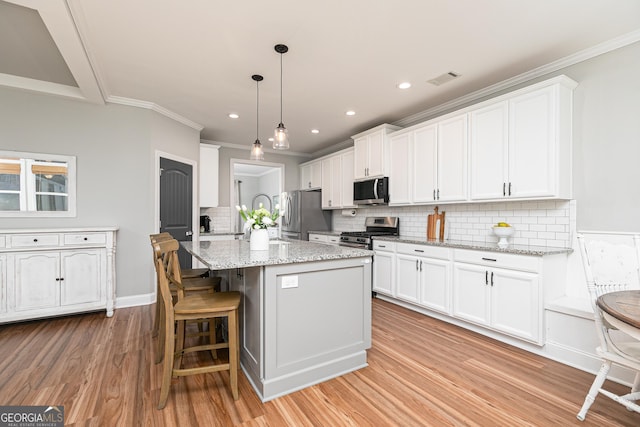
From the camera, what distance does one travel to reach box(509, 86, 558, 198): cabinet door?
2.72 metres

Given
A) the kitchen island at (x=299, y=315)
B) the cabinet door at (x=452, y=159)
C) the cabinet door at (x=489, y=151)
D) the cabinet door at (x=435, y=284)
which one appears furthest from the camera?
the cabinet door at (x=452, y=159)

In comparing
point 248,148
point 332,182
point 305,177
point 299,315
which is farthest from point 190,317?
point 305,177

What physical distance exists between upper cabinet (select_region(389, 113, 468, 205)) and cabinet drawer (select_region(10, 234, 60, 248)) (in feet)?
13.5

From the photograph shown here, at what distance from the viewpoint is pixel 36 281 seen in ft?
10.6

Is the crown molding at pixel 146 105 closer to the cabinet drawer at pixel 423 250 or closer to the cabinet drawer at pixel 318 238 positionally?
the cabinet drawer at pixel 318 238

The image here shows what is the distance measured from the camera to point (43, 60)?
3.01 meters

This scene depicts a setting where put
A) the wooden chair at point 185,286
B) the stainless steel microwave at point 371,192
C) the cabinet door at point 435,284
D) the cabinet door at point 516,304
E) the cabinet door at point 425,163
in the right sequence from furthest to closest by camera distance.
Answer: the stainless steel microwave at point 371,192
the cabinet door at point 425,163
the cabinet door at point 435,284
the cabinet door at point 516,304
the wooden chair at point 185,286

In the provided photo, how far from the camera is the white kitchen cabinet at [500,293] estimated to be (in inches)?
102

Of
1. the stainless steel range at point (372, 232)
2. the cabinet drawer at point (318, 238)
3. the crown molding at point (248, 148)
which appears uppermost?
the crown molding at point (248, 148)

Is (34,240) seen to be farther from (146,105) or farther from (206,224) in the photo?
(206,224)

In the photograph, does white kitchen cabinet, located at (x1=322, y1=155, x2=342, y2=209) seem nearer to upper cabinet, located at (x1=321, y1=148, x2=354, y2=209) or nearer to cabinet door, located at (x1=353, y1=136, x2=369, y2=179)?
upper cabinet, located at (x1=321, y1=148, x2=354, y2=209)

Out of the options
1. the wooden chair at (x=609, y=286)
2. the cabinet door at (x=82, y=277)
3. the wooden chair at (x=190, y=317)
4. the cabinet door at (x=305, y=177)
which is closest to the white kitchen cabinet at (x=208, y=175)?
the cabinet door at (x=82, y=277)

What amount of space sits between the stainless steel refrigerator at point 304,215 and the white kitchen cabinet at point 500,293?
337cm

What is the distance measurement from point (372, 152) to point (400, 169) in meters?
0.61
